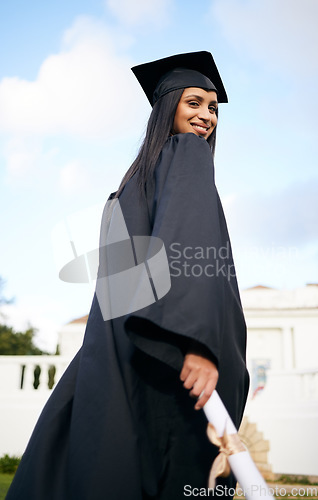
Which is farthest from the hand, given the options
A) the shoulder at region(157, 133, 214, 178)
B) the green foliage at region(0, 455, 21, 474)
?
the green foliage at region(0, 455, 21, 474)

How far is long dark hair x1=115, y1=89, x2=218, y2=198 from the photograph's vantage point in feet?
6.11

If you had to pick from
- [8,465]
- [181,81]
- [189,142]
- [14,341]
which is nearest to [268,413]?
[8,465]

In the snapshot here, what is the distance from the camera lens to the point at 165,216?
1539 millimetres

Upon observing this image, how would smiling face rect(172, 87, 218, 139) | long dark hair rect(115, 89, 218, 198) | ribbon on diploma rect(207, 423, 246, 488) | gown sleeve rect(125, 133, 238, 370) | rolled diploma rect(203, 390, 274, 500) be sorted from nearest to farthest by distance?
rolled diploma rect(203, 390, 274, 500) < ribbon on diploma rect(207, 423, 246, 488) < gown sleeve rect(125, 133, 238, 370) < long dark hair rect(115, 89, 218, 198) < smiling face rect(172, 87, 218, 139)

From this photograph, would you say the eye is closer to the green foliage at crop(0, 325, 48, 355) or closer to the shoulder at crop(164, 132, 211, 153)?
the shoulder at crop(164, 132, 211, 153)

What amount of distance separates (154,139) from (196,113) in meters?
0.23

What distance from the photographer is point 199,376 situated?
4.51 ft

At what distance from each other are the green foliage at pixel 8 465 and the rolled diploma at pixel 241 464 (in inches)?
260

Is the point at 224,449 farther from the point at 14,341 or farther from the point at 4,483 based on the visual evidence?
the point at 14,341

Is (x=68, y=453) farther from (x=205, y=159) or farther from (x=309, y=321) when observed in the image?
(x=309, y=321)

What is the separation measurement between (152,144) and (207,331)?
92 centimetres

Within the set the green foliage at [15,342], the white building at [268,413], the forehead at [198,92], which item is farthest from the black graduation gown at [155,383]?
the green foliage at [15,342]

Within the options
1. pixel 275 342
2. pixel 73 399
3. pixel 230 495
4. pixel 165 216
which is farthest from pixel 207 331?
pixel 275 342

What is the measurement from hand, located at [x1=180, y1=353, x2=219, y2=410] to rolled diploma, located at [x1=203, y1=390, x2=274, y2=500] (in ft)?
0.07
